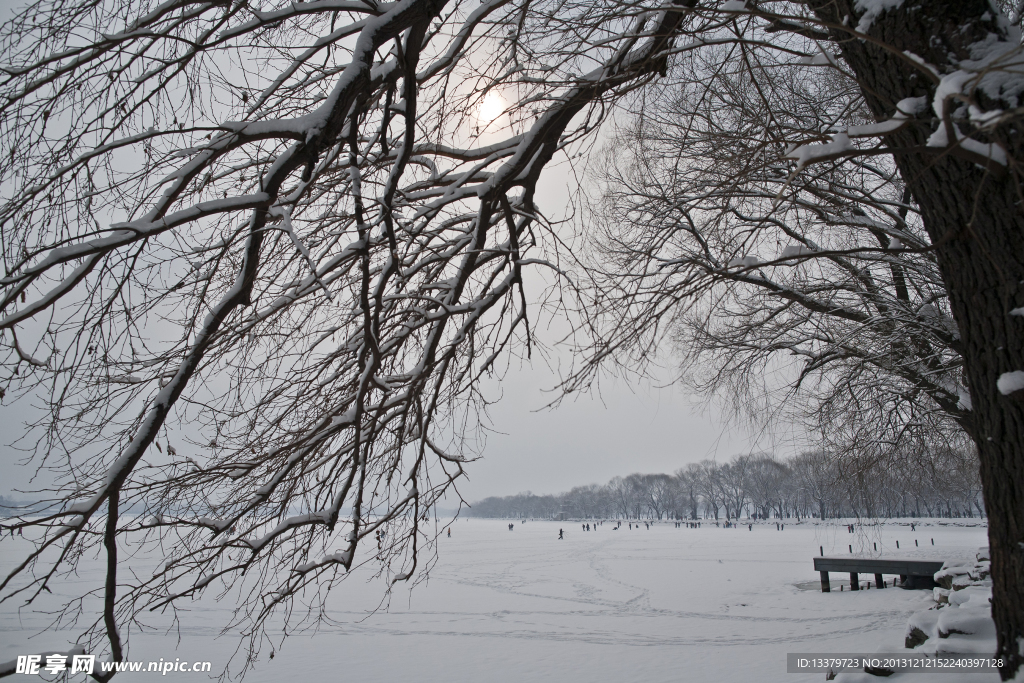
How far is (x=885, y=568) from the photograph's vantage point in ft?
56.8

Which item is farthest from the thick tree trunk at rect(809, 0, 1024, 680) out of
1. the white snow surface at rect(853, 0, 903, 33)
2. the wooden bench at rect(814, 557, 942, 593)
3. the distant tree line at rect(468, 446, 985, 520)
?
the wooden bench at rect(814, 557, 942, 593)

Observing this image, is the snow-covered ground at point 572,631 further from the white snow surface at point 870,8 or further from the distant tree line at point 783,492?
the white snow surface at point 870,8

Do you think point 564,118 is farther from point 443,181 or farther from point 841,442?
point 841,442

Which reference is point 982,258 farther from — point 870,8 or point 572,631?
point 572,631

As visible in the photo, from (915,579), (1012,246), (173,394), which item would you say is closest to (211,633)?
(173,394)

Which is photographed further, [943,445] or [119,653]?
[943,445]

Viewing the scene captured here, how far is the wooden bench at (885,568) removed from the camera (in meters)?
Answer: 16.8

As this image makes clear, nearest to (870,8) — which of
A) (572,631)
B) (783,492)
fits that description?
(572,631)

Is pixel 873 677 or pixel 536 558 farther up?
pixel 873 677

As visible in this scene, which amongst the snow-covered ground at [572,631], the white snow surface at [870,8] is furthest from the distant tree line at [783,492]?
the white snow surface at [870,8]

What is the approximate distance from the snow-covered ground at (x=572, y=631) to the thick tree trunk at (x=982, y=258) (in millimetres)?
8200

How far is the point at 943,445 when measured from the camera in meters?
9.27

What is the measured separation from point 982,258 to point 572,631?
13851mm

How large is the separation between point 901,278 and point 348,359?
20.8 feet
